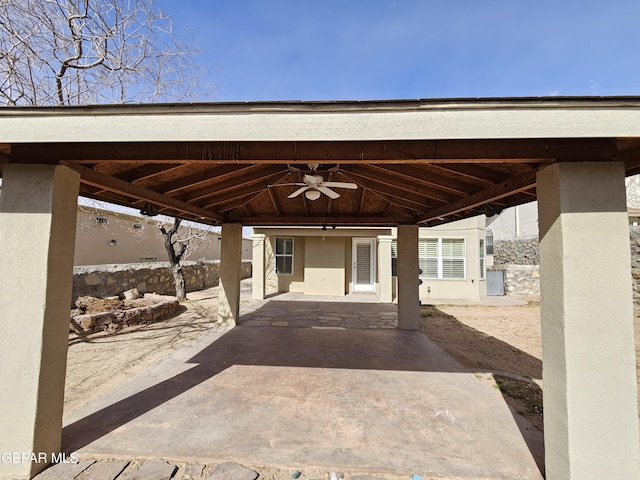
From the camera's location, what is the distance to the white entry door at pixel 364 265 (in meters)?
12.6

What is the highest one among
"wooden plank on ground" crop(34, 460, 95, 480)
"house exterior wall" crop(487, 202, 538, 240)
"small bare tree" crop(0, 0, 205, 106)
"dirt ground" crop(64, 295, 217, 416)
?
"small bare tree" crop(0, 0, 205, 106)

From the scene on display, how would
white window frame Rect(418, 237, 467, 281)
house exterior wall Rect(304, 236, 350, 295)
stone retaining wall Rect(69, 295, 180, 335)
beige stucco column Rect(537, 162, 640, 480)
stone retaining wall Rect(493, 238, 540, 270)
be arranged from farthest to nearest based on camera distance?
stone retaining wall Rect(493, 238, 540, 270) < house exterior wall Rect(304, 236, 350, 295) < white window frame Rect(418, 237, 467, 281) < stone retaining wall Rect(69, 295, 180, 335) < beige stucco column Rect(537, 162, 640, 480)

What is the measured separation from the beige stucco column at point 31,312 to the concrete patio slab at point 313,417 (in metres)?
0.43

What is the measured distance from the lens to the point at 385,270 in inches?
441

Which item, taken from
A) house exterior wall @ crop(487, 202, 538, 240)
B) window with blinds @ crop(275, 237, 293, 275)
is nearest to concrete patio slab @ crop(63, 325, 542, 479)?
window with blinds @ crop(275, 237, 293, 275)

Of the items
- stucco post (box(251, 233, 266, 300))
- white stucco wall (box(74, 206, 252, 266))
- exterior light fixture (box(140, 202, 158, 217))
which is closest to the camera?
exterior light fixture (box(140, 202, 158, 217))

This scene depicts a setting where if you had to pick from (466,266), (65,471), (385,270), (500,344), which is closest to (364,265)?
(385,270)

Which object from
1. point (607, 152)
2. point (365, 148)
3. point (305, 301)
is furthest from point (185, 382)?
point (305, 301)

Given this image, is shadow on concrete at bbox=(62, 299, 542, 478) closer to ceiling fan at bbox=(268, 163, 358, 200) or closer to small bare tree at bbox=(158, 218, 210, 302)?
ceiling fan at bbox=(268, 163, 358, 200)

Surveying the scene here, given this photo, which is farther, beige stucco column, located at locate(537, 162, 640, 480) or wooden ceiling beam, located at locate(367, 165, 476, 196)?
wooden ceiling beam, located at locate(367, 165, 476, 196)

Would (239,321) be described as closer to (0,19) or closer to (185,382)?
(185,382)

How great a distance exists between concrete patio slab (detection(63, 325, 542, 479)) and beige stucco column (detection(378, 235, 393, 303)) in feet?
19.1

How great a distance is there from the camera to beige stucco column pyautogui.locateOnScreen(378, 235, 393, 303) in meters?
11.0

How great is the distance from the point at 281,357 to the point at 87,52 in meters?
8.62
